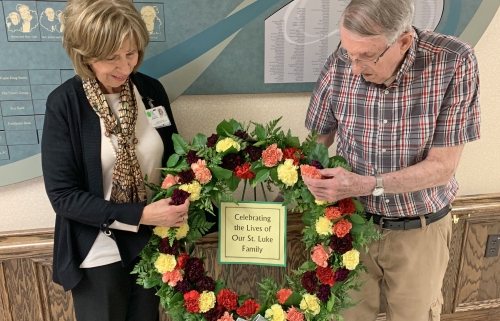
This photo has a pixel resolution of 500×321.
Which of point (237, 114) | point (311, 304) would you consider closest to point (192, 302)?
point (311, 304)

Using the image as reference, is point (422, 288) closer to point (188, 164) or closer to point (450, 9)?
point (188, 164)

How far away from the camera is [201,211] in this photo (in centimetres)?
135

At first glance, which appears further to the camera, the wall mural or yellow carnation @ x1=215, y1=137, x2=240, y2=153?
the wall mural

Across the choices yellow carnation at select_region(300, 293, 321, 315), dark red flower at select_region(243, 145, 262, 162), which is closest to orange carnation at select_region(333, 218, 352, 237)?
yellow carnation at select_region(300, 293, 321, 315)

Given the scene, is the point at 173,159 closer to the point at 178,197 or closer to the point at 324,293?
the point at 178,197

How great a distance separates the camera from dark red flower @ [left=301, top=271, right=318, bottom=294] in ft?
4.27

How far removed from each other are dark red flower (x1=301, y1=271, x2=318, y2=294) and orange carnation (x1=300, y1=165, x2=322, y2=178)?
0.35 m

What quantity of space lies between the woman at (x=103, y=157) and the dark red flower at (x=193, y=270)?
16 centimetres

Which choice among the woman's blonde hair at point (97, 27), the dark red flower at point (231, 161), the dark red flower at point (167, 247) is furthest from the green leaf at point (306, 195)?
the woman's blonde hair at point (97, 27)

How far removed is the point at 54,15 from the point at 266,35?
2.49 feet

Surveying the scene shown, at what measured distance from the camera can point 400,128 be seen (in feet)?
4.13

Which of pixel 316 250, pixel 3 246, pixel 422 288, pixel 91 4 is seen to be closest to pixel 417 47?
pixel 316 250

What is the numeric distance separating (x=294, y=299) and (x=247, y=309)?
0.16 m

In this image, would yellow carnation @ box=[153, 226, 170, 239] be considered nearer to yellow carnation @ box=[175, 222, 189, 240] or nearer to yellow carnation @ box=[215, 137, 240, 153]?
yellow carnation @ box=[175, 222, 189, 240]
